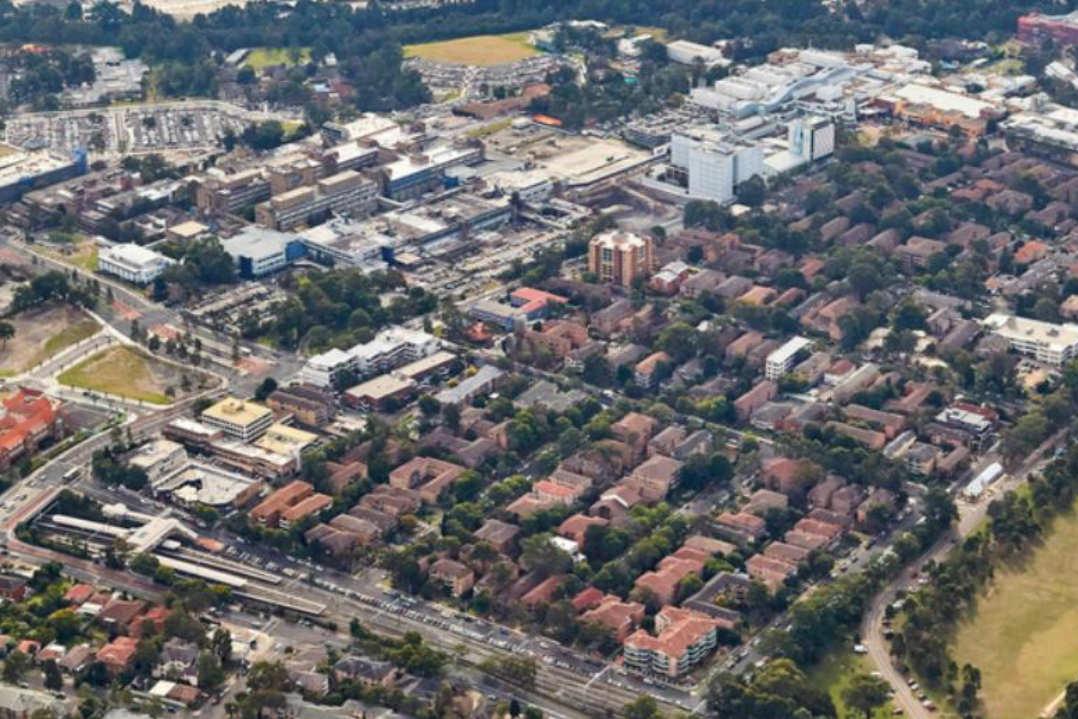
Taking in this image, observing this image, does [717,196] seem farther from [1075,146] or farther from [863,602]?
[863,602]

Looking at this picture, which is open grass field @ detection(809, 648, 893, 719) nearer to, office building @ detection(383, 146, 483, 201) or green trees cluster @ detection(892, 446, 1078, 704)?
green trees cluster @ detection(892, 446, 1078, 704)

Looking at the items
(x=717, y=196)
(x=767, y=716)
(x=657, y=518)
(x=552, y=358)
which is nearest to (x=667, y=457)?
(x=657, y=518)

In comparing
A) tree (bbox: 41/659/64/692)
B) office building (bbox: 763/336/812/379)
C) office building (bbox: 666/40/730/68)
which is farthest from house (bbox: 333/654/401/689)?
office building (bbox: 666/40/730/68)

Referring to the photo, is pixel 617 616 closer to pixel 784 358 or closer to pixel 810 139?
pixel 784 358

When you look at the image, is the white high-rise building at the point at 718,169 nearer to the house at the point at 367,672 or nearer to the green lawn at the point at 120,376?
the green lawn at the point at 120,376

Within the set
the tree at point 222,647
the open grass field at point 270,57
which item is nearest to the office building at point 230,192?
the open grass field at point 270,57
